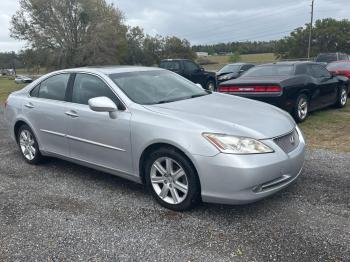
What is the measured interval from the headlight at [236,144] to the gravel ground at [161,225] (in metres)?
0.73

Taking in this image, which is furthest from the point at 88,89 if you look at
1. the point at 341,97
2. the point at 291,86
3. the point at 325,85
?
the point at 341,97

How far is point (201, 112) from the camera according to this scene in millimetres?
4016

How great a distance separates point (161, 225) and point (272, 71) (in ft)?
21.0

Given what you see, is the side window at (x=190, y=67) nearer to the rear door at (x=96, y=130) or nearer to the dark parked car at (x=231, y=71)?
the dark parked car at (x=231, y=71)

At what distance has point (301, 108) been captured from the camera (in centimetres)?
850

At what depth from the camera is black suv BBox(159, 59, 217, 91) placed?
17031 millimetres

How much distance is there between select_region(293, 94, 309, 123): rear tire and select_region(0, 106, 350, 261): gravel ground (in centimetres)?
349

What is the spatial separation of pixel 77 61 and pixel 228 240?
3399cm

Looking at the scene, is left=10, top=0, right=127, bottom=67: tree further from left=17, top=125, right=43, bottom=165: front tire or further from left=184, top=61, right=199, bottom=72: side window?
left=17, top=125, right=43, bottom=165: front tire

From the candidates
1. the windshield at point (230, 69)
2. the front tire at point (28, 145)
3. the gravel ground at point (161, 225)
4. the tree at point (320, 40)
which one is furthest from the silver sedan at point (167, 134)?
the tree at point (320, 40)

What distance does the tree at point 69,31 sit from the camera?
111 feet

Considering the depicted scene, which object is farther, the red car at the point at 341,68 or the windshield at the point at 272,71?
the red car at the point at 341,68

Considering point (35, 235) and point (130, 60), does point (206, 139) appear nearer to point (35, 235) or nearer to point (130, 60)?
point (35, 235)

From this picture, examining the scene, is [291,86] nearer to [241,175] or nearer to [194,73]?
[241,175]
